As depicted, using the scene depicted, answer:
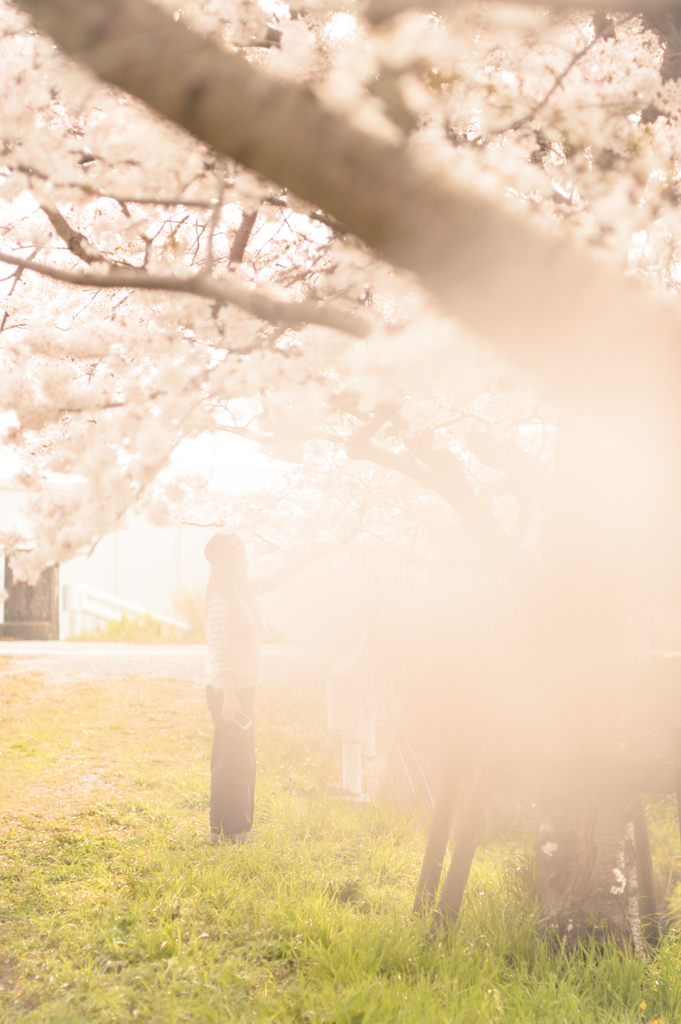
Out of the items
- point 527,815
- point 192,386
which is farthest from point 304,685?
point 192,386

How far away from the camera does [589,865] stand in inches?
151

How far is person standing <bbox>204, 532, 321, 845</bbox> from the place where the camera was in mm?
4984

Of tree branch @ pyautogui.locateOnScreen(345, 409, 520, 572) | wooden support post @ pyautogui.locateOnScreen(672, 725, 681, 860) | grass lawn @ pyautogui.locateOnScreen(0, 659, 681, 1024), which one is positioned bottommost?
grass lawn @ pyautogui.locateOnScreen(0, 659, 681, 1024)

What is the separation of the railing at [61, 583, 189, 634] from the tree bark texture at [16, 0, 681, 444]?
1400cm

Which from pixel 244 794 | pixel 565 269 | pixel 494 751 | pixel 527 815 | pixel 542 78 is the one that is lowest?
pixel 527 815

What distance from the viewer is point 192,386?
4.00 m

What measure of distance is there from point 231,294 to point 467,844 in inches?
97.5

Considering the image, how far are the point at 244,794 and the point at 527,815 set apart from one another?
2.69 meters

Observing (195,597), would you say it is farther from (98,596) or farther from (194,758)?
(194,758)

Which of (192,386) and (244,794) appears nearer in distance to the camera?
(192,386)

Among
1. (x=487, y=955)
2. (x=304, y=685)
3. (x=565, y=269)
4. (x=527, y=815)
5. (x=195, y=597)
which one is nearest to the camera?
(x=565, y=269)

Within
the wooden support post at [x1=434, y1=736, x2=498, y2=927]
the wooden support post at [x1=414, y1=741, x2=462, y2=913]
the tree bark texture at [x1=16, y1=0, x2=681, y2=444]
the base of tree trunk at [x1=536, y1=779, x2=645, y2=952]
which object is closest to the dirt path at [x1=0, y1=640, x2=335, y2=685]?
the base of tree trunk at [x1=536, y1=779, x2=645, y2=952]

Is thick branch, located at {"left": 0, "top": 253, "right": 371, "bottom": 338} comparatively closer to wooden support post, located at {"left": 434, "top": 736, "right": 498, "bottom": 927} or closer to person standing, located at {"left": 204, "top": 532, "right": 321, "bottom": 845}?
wooden support post, located at {"left": 434, "top": 736, "right": 498, "bottom": 927}

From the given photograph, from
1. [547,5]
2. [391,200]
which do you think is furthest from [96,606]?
[391,200]
